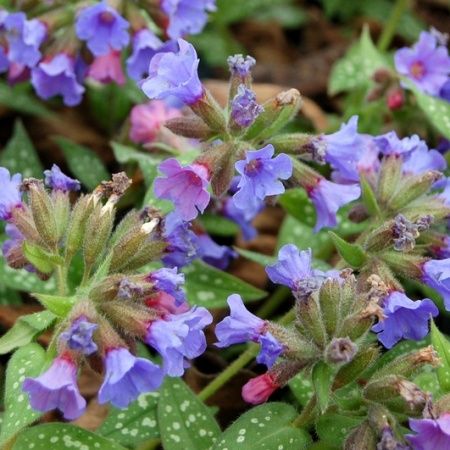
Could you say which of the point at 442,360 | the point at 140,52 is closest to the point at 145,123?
the point at 140,52

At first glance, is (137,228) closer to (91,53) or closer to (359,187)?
(359,187)

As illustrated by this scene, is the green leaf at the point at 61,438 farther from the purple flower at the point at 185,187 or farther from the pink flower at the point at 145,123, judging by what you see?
the pink flower at the point at 145,123

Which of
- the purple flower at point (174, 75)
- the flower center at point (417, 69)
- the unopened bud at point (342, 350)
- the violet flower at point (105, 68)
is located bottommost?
the violet flower at point (105, 68)

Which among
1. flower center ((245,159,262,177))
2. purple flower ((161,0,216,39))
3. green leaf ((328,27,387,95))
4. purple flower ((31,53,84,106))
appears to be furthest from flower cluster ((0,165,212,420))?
green leaf ((328,27,387,95))

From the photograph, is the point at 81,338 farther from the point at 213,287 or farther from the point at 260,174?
the point at 213,287

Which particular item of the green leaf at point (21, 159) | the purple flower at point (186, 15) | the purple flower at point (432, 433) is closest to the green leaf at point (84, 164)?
the green leaf at point (21, 159)

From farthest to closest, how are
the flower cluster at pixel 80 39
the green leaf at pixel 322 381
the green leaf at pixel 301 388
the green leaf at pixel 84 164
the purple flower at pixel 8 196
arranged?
the green leaf at pixel 84 164, the flower cluster at pixel 80 39, the green leaf at pixel 301 388, the purple flower at pixel 8 196, the green leaf at pixel 322 381
